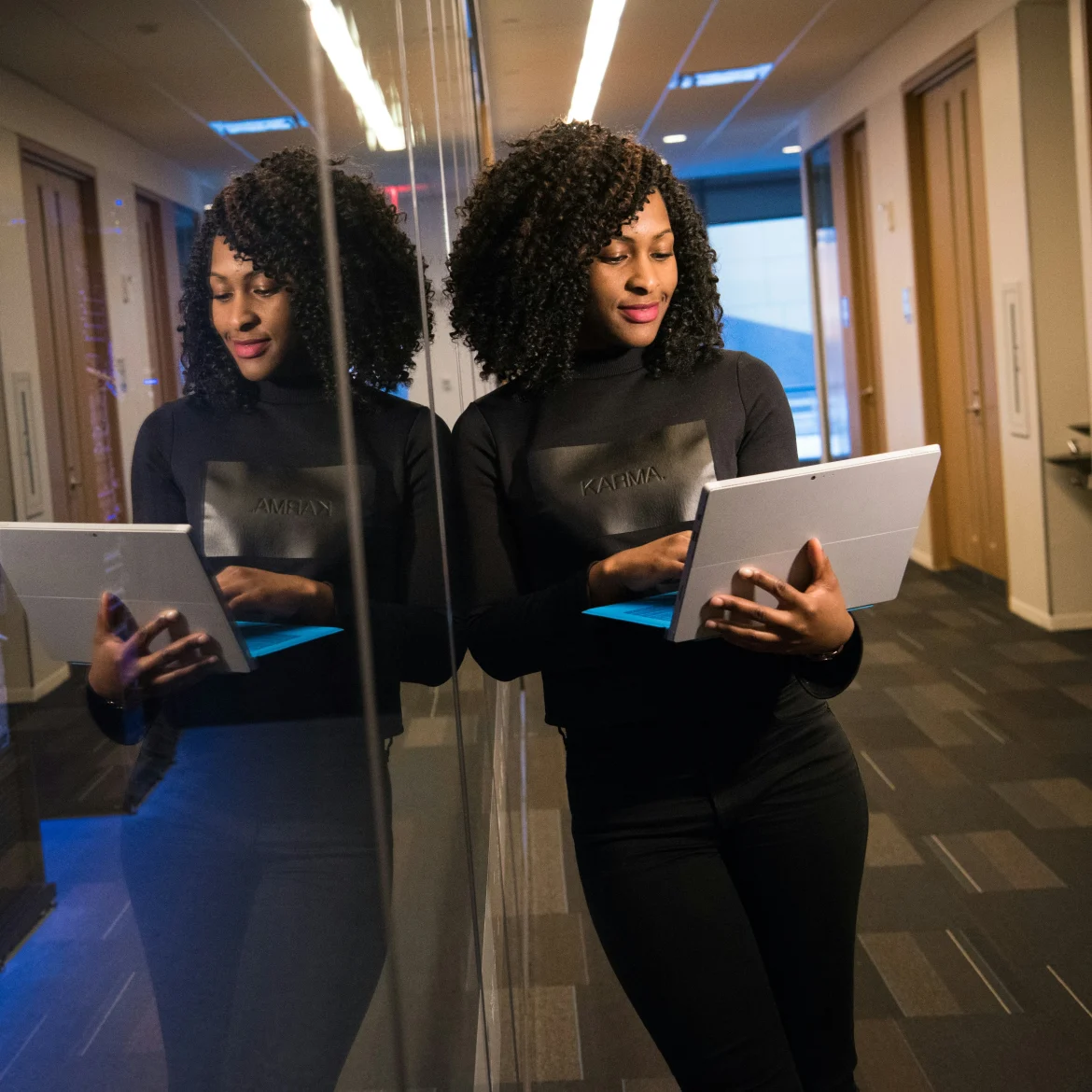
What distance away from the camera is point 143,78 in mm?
327

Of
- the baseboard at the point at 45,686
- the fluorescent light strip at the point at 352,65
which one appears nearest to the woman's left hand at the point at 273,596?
the baseboard at the point at 45,686

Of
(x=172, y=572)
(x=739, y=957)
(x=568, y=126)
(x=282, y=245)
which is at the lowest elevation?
(x=739, y=957)

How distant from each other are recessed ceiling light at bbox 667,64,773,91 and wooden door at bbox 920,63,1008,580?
51.1 inches

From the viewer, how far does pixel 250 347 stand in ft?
1.32

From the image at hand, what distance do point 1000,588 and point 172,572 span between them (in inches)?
237

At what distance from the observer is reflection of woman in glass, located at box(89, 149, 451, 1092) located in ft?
1.03

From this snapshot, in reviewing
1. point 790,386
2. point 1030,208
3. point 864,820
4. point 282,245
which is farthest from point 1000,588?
point 790,386

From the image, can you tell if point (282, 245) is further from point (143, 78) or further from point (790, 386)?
point (790, 386)

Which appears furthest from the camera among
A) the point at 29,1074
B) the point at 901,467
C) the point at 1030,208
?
the point at 1030,208

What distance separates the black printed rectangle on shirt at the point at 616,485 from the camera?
1.22 metres

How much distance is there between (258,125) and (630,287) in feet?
2.89

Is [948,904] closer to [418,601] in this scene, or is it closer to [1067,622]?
[418,601]

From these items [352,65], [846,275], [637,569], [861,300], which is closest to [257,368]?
Answer: [352,65]

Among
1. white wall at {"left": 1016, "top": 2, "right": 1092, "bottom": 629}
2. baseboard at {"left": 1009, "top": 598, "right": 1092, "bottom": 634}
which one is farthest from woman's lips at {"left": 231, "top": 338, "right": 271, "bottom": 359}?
baseboard at {"left": 1009, "top": 598, "right": 1092, "bottom": 634}
